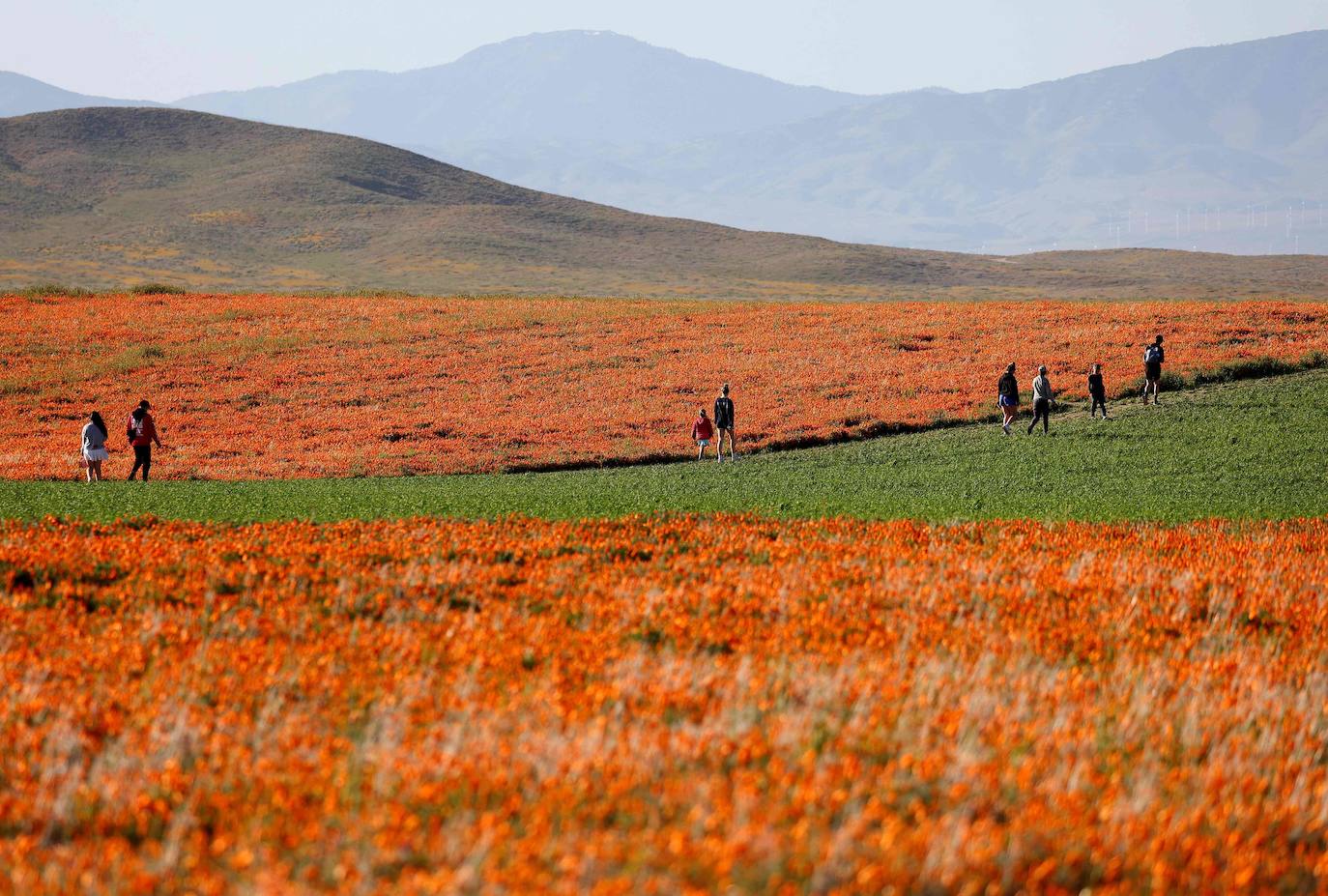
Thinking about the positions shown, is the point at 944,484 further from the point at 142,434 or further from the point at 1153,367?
the point at 142,434

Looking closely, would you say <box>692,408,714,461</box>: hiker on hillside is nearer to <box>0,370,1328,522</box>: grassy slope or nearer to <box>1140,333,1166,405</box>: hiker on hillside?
<box>0,370,1328,522</box>: grassy slope

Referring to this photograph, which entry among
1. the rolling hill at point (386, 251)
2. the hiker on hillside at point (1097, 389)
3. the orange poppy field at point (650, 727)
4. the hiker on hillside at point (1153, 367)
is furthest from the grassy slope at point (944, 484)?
the rolling hill at point (386, 251)

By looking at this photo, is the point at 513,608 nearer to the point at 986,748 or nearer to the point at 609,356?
the point at 986,748

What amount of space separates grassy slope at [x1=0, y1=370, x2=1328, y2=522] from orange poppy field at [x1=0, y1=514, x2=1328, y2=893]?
8663mm

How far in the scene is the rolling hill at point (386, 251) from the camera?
14050cm

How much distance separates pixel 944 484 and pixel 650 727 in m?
24.0

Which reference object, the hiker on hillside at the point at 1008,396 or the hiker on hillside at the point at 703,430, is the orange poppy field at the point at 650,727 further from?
the hiker on hillside at the point at 1008,396

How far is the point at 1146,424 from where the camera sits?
39.2 meters

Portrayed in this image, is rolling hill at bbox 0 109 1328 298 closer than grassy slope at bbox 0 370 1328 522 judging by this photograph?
No

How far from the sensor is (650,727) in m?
8.26

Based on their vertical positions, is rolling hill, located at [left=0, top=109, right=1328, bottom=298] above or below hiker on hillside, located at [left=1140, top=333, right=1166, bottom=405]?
above

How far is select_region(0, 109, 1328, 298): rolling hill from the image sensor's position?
140m

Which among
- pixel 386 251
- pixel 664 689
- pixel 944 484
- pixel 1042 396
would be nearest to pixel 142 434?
pixel 944 484

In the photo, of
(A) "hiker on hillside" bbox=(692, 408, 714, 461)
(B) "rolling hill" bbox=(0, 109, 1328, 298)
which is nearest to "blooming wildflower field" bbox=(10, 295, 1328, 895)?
(A) "hiker on hillside" bbox=(692, 408, 714, 461)
